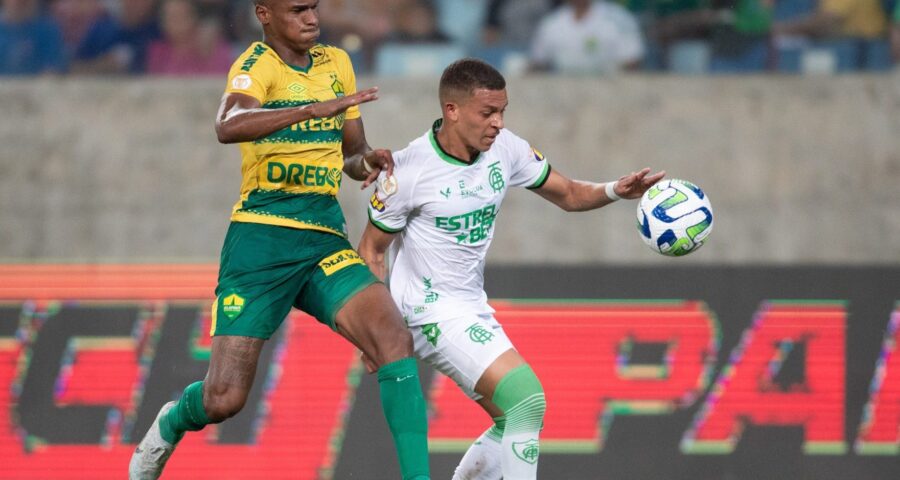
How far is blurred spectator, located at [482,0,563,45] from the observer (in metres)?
9.39

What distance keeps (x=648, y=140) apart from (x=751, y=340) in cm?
174

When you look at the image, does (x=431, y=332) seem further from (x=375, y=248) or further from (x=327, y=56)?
(x=327, y=56)

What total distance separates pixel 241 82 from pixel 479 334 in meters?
1.52

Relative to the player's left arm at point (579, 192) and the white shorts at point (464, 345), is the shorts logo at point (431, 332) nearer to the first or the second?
the white shorts at point (464, 345)

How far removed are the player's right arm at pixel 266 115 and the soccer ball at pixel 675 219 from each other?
55.9 inches

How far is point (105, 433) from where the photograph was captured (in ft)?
25.9

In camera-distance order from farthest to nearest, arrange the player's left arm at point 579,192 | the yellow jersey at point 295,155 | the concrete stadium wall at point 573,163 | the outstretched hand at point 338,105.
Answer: the concrete stadium wall at point 573,163
the player's left arm at point 579,192
the yellow jersey at point 295,155
the outstretched hand at point 338,105

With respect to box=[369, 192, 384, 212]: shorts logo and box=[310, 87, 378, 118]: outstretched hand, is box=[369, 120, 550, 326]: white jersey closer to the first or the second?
box=[369, 192, 384, 212]: shorts logo

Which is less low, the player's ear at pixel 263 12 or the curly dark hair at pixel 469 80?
the player's ear at pixel 263 12

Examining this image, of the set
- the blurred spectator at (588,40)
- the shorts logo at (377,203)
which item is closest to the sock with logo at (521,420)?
the shorts logo at (377,203)

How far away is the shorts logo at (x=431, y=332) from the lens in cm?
590

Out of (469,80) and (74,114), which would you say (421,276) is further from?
(74,114)

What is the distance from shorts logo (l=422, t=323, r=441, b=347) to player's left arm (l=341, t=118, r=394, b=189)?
70cm

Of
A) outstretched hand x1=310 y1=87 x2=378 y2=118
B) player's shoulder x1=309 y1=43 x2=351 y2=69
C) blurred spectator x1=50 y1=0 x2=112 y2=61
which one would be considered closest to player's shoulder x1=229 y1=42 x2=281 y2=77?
player's shoulder x1=309 y1=43 x2=351 y2=69
